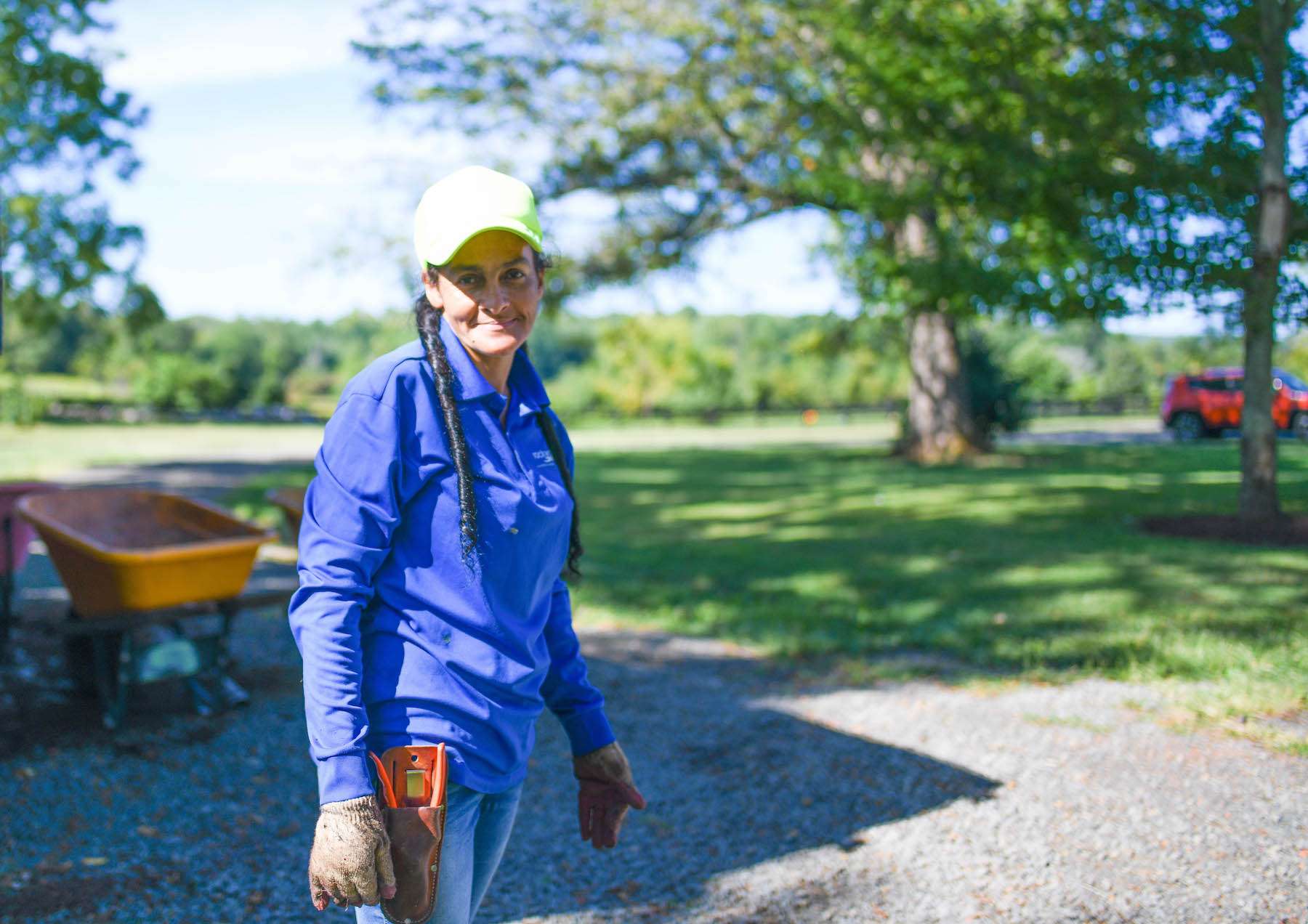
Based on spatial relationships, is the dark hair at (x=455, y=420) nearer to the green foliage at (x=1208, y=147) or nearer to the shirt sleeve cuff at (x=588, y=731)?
the shirt sleeve cuff at (x=588, y=731)

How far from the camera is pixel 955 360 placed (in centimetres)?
2164

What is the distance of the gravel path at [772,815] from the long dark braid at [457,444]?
2076 mm

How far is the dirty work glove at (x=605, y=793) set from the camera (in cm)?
248

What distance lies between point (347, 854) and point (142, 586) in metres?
3.96

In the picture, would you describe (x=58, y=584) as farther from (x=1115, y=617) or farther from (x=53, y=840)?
(x=1115, y=617)

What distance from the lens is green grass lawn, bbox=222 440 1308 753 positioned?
635cm

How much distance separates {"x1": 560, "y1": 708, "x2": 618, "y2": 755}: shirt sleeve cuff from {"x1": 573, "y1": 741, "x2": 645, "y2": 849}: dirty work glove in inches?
0.6

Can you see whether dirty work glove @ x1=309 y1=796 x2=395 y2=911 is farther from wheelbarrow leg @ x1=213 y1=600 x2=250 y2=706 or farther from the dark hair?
wheelbarrow leg @ x1=213 y1=600 x2=250 y2=706

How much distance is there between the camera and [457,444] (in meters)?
2.00

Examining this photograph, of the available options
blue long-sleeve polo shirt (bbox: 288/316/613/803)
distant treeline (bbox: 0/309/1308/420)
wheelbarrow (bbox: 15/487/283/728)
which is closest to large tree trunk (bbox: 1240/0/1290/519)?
wheelbarrow (bbox: 15/487/283/728)

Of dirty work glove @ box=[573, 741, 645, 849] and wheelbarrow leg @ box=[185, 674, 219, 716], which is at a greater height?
dirty work glove @ box=[573, 741, 645, 849]

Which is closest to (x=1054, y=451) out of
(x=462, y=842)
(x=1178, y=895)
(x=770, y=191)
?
(x=770, y=191)

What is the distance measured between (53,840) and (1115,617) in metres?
6.29

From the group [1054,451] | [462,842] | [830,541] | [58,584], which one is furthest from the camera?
[1054,451]
